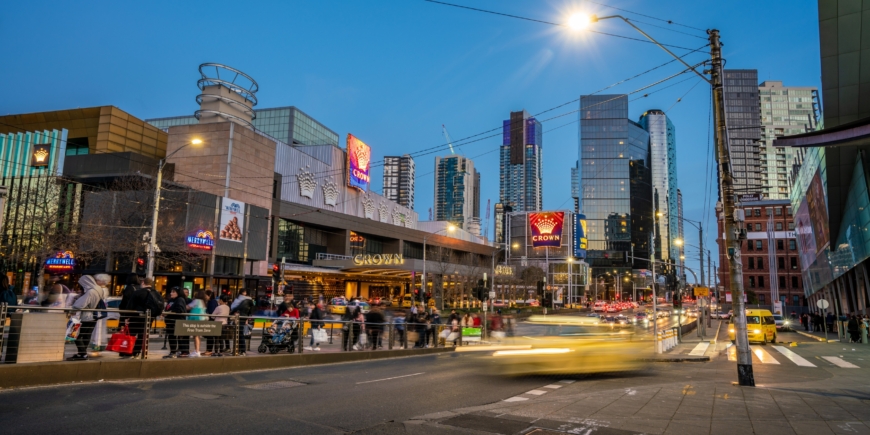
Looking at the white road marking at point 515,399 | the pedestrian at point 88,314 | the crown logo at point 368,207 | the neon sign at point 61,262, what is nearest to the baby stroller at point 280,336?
the pedestrian at point 88,314


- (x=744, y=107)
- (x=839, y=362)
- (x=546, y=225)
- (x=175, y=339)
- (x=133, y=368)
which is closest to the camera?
(x=133, y=368)

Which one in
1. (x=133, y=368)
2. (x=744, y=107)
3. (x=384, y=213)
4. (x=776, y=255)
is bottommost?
(x=133, y=368)

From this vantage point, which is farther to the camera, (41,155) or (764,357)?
(41,155)

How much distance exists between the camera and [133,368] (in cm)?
1128

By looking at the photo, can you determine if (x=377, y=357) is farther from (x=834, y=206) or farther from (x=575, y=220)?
(x=575, y=220)

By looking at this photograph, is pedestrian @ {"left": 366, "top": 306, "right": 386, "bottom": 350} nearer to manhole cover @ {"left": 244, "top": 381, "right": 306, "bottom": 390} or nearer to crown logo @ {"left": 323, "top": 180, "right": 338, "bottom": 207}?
manhole cover @ {"left": 244, "top": 381, "right": 306, "bottom": 390}

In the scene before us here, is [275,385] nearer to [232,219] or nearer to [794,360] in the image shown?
[794,360]

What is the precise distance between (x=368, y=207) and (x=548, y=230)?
50.1m

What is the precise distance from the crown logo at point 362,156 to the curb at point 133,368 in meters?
61.2

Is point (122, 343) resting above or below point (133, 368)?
above

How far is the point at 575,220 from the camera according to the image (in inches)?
5241

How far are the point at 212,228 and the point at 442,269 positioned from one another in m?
28.7

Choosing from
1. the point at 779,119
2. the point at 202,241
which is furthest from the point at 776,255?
the point at 779,119

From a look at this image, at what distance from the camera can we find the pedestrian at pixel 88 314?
10930 mm
